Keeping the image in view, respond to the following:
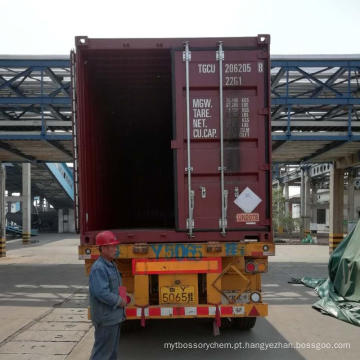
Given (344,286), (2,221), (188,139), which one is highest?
(188,139)

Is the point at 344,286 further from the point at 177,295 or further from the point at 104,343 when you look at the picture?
the point at 104,343

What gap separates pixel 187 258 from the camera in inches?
207

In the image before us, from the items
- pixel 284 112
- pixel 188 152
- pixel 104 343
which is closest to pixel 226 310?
pixel 104 343

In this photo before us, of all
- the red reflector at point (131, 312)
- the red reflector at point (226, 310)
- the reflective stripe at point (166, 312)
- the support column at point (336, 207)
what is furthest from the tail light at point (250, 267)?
the support column at point (336, 207)

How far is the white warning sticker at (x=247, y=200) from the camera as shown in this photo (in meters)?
5.49

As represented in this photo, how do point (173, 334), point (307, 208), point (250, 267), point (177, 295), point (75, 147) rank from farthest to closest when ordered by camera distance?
point (307, 208) → point (173, 334) → point (75, 147) → point (250, 267) → point (177, 295)

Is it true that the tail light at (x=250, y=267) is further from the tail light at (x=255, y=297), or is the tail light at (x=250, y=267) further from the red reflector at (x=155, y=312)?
the red reflector at (x=155, y=312)

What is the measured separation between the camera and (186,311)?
5.06m

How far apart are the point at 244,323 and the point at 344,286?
9.69 ft

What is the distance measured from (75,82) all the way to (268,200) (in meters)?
3.02

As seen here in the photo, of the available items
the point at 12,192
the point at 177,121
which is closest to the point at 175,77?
the point at 177,121

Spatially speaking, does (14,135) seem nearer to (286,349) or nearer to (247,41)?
(247,41)

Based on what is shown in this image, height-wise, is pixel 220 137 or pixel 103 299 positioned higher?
pixel 220 137

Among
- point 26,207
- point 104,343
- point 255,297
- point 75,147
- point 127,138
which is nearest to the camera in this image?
point 104,343
